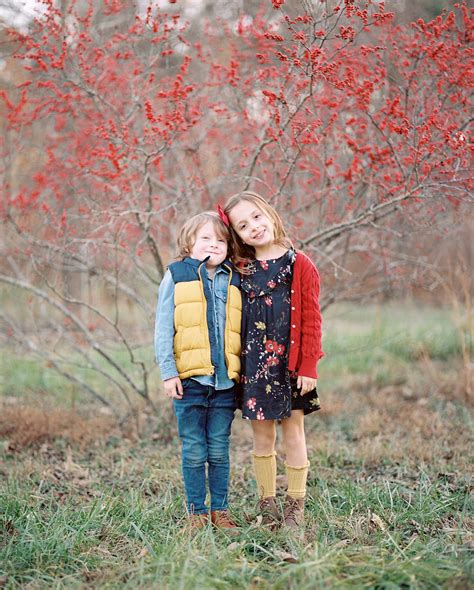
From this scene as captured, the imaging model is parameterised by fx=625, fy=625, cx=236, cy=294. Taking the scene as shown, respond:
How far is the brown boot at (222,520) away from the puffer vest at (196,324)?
65 cm

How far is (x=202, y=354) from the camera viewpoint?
114 inches

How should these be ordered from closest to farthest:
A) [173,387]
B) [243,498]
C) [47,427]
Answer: [173,387] < [243,498] < [47,427]

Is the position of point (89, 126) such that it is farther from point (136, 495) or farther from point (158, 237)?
point (136, 495)

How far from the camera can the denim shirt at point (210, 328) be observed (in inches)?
114

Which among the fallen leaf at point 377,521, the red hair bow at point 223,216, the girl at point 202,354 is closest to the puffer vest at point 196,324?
the girl at point 202,354

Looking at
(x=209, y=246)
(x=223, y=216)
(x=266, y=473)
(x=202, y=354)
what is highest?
(x=223, y=216)

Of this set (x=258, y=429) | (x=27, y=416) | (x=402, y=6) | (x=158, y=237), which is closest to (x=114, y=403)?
(x=27, y=416)

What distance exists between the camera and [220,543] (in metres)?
2.70

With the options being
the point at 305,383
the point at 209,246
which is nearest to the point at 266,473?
the point at 305,383

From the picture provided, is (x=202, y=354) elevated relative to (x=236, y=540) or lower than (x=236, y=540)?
elevated

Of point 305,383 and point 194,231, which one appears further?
point 194,231

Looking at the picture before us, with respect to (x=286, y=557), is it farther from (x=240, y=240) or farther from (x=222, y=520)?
(x=240, y=240)

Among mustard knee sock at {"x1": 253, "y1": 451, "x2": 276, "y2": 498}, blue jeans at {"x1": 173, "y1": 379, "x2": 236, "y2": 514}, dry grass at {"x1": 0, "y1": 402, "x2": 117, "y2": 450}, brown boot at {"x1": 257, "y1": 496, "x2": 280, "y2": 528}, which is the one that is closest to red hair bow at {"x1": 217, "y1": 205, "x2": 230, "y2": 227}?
blue jeans at {"x1": 173, "y1": 379, "x2": 236, "y2": 514}

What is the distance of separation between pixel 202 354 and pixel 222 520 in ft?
2.62
